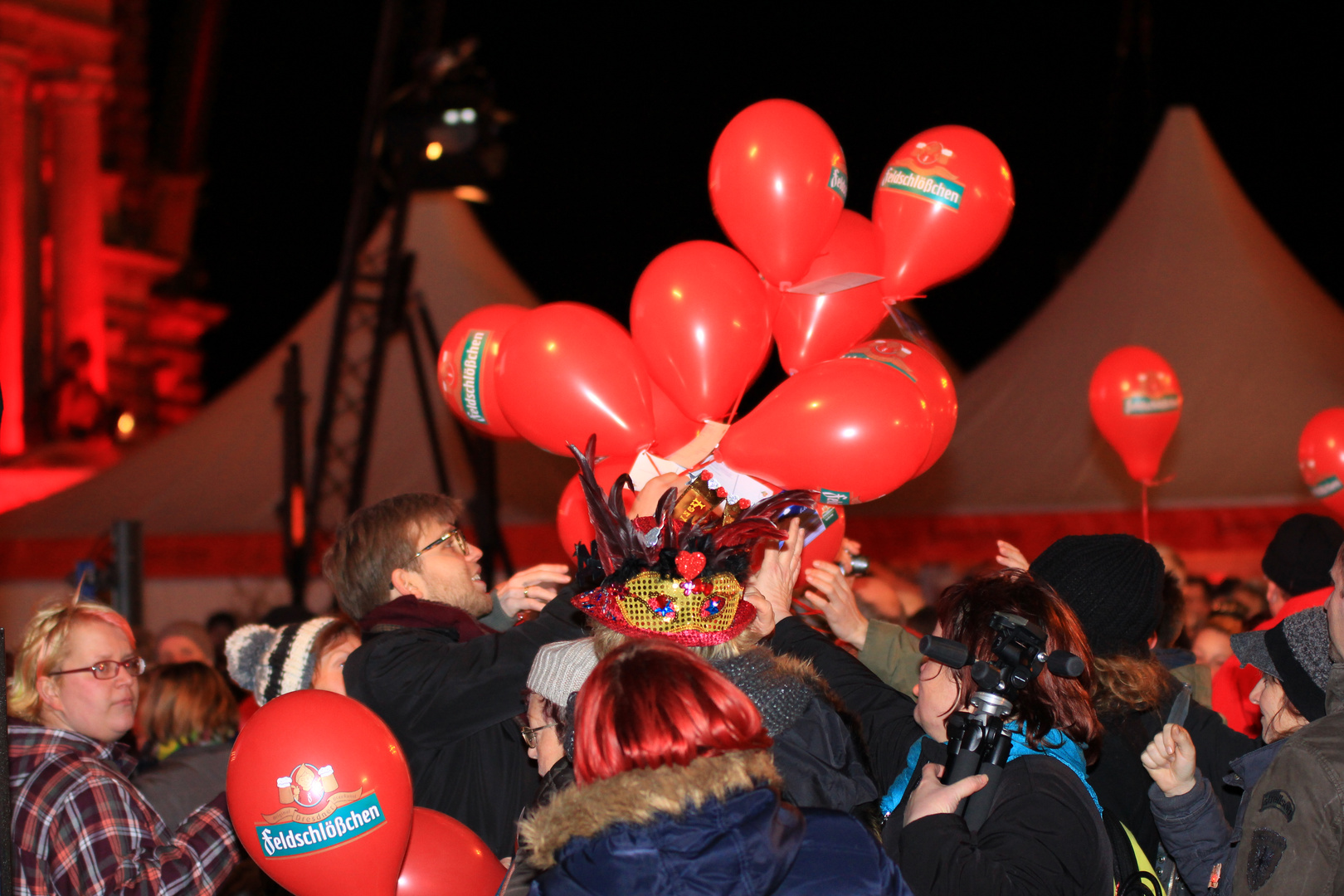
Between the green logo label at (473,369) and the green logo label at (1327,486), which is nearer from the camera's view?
the green logo label at (473,369)

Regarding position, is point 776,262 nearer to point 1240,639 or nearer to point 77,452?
point 1240,639

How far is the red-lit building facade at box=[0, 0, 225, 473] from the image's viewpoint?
11211 millimetres

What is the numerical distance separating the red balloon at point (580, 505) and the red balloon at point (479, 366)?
0.23 meters

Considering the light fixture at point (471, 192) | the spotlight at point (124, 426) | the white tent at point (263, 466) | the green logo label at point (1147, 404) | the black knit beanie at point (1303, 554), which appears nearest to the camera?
the black knit beanie at point (1303, 554)

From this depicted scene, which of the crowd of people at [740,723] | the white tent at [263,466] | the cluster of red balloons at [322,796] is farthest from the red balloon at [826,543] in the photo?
the white tent at [263,466]

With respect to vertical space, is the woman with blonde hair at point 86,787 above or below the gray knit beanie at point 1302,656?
below

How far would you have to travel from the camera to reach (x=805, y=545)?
108 inches

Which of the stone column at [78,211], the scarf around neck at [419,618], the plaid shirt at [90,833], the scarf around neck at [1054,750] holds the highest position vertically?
the scarf around neck at [1054,750]

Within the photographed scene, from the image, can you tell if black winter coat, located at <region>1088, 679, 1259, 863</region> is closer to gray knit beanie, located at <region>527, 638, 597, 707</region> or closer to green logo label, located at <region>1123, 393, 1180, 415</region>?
gray knit beanie, located at <region>527, 638, 597, 707</region>

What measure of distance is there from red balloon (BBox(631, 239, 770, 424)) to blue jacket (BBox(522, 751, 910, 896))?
4.24 ft

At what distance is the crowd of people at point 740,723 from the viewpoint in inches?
59.5

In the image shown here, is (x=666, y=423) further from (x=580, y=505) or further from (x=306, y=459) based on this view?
(x=306, y=459)

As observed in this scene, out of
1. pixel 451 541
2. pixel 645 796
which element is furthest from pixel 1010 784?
pixel 451 541

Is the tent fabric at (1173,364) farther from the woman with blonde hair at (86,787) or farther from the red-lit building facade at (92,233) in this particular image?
the red-lit building facade at (92,233)
